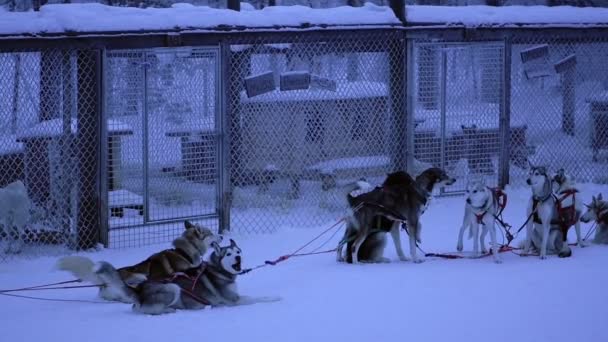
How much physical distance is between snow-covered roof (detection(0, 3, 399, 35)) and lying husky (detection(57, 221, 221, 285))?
2.44m

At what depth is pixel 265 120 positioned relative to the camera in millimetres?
11031

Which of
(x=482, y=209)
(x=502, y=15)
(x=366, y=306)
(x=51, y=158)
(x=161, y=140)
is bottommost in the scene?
(x=366, y=306)

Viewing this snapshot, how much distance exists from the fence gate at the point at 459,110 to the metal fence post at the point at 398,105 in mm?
239

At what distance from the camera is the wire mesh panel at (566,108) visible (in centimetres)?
1288

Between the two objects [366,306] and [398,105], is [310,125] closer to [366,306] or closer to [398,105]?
[398,105]

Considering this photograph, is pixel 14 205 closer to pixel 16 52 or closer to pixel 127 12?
pixel 16 52

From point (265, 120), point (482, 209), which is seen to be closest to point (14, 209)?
point (265, 120)

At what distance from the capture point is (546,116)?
1334 cm

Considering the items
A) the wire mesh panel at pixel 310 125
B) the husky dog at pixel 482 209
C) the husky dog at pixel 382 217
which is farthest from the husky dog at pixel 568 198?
the wire mesh panel at pixel 310 125

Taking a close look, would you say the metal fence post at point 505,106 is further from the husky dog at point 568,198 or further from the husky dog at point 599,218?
the husky dog at point 568,198

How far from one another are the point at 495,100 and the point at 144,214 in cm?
505

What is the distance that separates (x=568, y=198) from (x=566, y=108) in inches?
175

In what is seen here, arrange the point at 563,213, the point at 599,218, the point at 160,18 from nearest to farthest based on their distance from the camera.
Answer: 1. the point at 563,213
2. the point at 160,18
3. the point at 599,218

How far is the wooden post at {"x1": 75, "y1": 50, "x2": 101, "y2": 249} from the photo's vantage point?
9.41 meters
